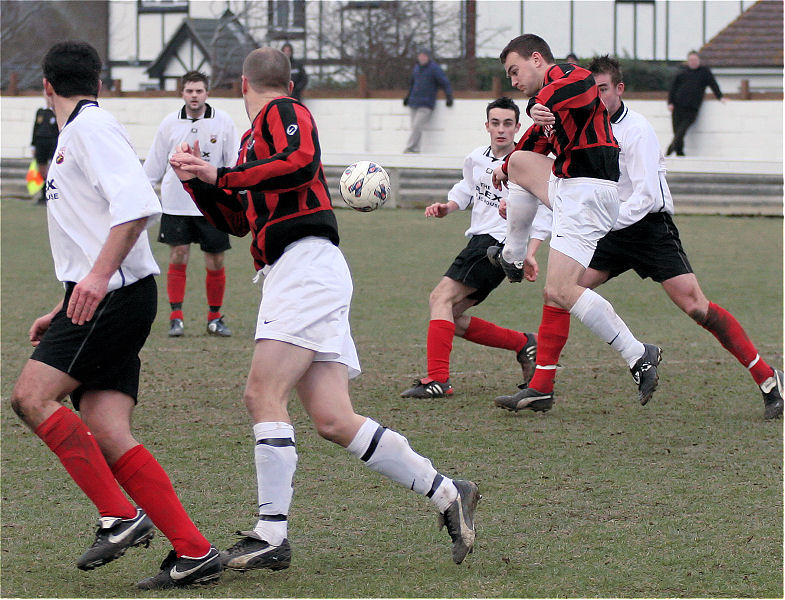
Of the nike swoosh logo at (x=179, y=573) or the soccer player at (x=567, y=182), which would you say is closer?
the nike swoosh logo at (x=179, y=573)

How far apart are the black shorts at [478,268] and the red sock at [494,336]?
36cm

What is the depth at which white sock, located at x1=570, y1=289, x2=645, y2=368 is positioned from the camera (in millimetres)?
6547

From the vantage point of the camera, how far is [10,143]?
2720 cm

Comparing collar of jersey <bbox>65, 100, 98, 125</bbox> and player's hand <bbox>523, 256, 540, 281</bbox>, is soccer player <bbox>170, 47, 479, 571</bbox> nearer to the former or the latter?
collar of jersey <bbox>65, 100, 98, 125</bbox>

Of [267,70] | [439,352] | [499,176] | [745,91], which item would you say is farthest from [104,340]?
[745,91]

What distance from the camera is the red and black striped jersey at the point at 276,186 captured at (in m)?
4.25

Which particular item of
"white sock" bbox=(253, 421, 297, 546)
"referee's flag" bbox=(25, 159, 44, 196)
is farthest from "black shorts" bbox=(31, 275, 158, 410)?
"referee's flag" bbox=(25, 159, 44, 196)

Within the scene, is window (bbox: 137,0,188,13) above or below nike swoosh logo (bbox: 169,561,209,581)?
above

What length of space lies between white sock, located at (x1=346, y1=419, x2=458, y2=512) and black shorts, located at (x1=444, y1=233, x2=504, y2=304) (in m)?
3.30

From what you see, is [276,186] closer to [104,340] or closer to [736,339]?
[104,340]

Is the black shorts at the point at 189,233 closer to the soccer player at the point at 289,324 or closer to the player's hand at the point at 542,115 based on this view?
the player's hand at the point at 542,115

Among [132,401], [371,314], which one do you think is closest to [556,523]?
[132,401]

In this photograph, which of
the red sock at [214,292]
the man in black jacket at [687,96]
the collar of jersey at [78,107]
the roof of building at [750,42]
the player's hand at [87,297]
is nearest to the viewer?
the player's hand at [87,297]

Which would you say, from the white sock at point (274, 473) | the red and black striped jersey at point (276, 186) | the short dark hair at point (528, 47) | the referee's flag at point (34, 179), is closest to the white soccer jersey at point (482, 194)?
the short dark hair at point (528, 47)
